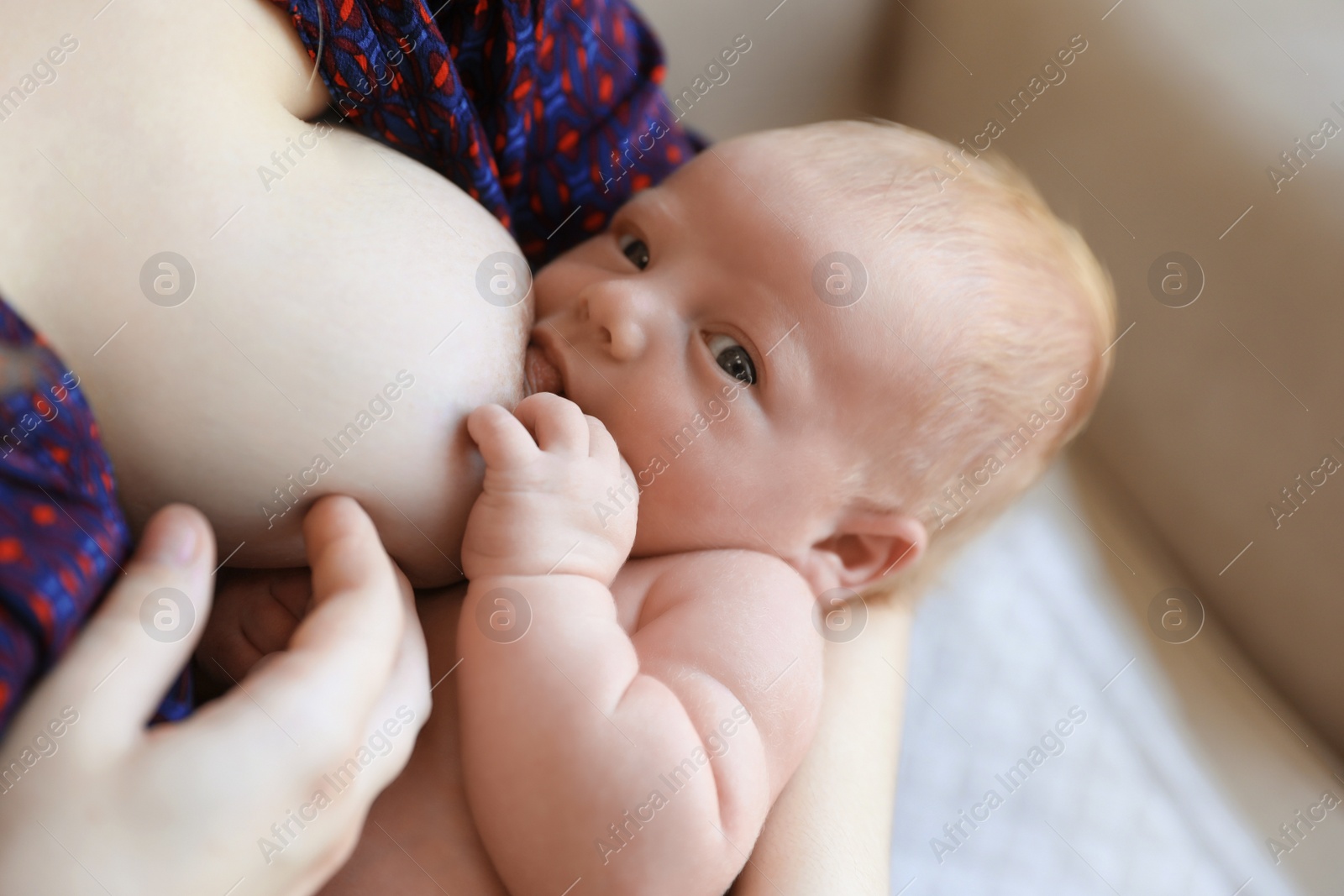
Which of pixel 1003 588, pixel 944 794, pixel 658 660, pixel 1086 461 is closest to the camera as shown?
pixel 658 660

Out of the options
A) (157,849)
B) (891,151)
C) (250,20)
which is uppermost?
(891,151)

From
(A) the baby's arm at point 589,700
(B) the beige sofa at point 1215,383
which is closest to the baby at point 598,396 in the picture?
(A) the baby's arm at point 589,700

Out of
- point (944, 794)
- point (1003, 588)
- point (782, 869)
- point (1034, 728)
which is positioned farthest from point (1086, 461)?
point (782, 869)

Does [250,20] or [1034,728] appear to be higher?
[250,20]

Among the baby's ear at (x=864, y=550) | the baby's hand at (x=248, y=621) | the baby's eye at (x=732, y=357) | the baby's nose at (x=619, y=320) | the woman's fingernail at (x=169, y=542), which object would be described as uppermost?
the baby's eye at (x=732, y=357)

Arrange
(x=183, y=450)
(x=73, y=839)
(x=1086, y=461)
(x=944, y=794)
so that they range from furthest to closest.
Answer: (x=1086, y=461) < (x=944, y=794) < (x=183, y=450) < (x=73, y=839)

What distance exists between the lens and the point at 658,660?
2.32ft

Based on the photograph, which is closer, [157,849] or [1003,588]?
[157,849]

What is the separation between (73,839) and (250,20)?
50 cm

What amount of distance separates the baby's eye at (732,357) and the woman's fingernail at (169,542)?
17.2 inches

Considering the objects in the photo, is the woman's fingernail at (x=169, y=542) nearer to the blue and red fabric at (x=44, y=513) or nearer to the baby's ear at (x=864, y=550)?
the blue and red fabric at (x=44, y=513)

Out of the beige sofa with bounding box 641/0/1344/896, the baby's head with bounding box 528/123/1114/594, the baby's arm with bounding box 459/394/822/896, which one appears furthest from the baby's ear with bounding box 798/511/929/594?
the beige sofa with bounding box 641/0/1344/896

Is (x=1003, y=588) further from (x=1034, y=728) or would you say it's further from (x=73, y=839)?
(x=73, y=839)

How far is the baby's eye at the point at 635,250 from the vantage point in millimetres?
893
